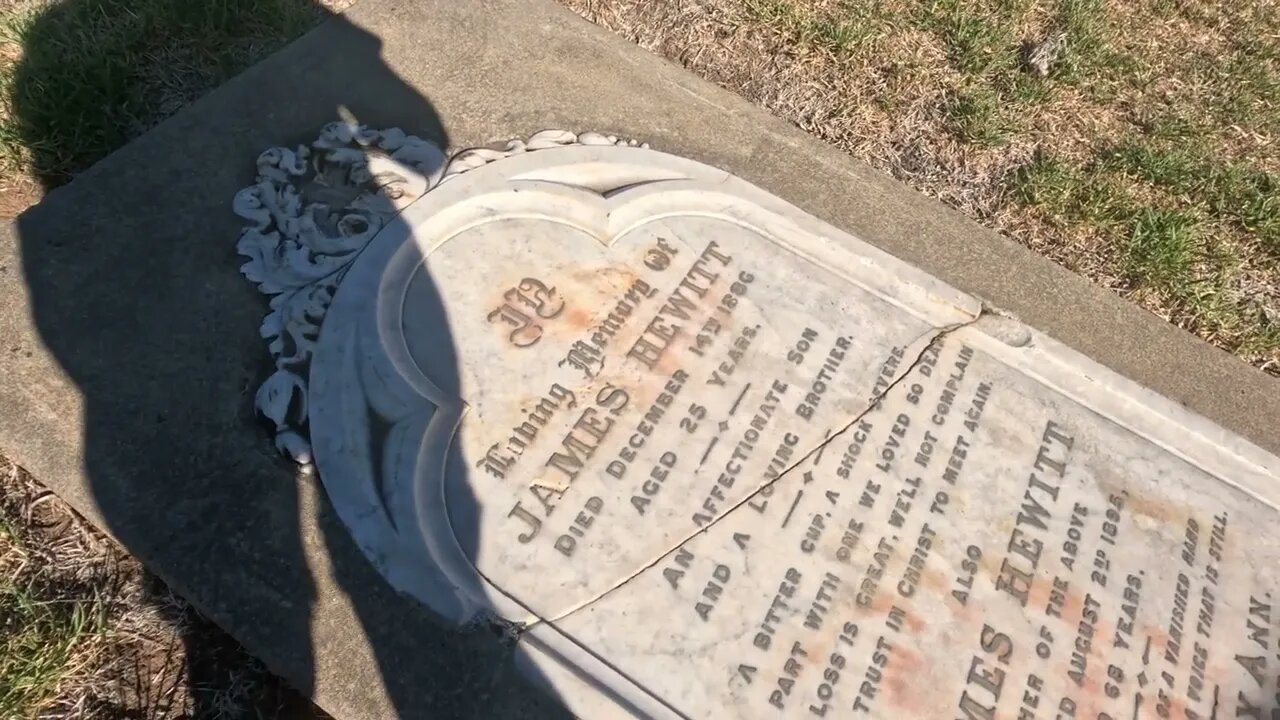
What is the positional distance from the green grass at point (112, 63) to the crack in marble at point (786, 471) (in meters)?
2.67

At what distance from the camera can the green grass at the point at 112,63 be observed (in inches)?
137

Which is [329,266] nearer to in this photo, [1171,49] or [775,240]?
[775,240]

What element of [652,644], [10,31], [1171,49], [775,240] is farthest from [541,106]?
[1171,49]

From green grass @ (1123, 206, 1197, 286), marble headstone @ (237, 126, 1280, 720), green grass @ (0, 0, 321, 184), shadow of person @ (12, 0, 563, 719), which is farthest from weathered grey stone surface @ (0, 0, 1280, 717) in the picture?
green grass @ (0, 0, 321, 184)

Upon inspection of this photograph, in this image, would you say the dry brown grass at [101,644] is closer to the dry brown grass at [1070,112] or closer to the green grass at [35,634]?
the green grass at [35,634]

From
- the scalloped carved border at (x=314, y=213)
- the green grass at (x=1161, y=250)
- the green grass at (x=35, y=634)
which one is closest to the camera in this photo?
the green grass at (x=35, y=634)

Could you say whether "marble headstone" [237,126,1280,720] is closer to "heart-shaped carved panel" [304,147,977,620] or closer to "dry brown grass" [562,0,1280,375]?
"heart-shaped carved panel" [304,147,977,620]

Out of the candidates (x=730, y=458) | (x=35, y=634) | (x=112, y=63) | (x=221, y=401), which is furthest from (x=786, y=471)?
(x=112, y=63)

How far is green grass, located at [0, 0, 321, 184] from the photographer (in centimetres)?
348

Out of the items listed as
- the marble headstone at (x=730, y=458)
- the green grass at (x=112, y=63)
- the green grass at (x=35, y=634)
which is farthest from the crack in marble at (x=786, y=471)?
the green grass at (x=112, y=63)

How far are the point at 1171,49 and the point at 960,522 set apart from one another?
3.11 metres

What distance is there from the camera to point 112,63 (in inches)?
145

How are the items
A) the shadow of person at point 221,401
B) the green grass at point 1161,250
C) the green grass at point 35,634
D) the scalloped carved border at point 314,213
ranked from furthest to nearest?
the green grass at point 1161,250, the scalloped carved border at point 314,213, the green grass at point 35,634, the shadow of person at point 221,401

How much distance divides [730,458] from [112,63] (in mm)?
3041
